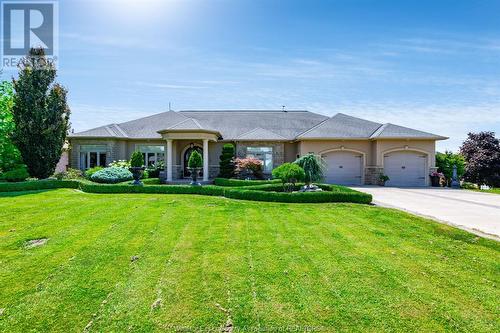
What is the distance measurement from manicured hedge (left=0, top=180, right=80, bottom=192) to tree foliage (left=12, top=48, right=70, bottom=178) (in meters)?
3.79

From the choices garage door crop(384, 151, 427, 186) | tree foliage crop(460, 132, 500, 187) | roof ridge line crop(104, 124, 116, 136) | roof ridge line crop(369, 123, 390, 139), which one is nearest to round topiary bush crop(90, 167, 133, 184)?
roof ridge line crop(104, 124, 116, 136)

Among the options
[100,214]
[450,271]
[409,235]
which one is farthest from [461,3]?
[100,214]

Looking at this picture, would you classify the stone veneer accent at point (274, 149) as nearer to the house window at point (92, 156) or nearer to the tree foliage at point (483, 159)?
the house window at point (92, 156)

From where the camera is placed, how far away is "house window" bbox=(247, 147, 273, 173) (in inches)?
832

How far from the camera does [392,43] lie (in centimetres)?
1262

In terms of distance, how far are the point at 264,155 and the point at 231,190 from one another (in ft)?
30.9

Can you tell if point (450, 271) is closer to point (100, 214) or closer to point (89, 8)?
point (100, 214)

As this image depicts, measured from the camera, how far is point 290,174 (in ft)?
40.9

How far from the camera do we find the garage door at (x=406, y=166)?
794 inches

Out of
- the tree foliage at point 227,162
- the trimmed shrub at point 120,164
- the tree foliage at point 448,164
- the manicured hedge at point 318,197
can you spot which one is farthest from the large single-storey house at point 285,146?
the manicured hedge at point 318,197

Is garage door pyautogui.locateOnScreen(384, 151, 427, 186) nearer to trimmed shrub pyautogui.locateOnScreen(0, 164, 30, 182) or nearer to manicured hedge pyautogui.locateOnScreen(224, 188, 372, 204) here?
manicured hedge pyautogui.locateOnScreen(224, 188, 372, 204)

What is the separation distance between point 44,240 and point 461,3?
15.9m

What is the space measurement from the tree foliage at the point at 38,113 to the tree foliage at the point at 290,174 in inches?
591

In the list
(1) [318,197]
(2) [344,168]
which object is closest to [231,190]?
(1) [318,197]
